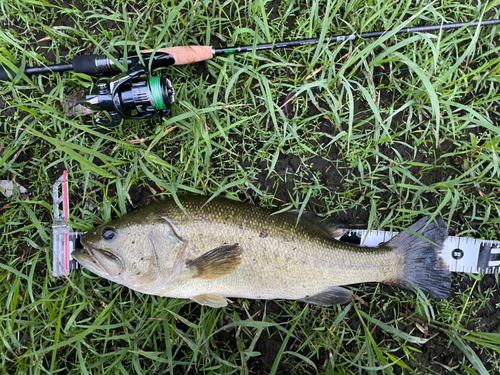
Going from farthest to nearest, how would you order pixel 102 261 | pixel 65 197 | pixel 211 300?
1. pixel 65 197
2. pixel 211 300
3. pixel 102 261

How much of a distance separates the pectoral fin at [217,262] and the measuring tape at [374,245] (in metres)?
1.01

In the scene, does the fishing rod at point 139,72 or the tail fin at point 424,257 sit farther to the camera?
the tail fin at point 424,257

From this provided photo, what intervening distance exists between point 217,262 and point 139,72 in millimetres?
1613

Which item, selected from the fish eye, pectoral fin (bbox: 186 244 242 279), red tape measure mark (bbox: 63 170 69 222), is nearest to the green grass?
red tape measure mark (bbox: 63 170 69 222)

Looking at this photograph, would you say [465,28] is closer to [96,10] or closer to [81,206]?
[96,10]

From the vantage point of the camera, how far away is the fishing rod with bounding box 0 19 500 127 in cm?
243

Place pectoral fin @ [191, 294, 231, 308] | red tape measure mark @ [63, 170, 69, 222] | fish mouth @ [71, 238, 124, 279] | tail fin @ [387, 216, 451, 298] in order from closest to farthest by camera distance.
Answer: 1. fish mouth @ [71, 238, 124, 279]
2. pectoral fin @ [191, 294, 231, 308]
3. tail fin @ [387, 216, 451, 298]
4. red tape measure mark @ [63, 170, 69, 222]

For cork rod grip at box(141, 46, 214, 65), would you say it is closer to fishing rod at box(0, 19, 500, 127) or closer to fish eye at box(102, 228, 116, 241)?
fishing rod at box(0, 19, 500, 127)

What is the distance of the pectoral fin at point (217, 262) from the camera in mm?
2404

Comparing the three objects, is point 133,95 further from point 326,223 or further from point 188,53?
point 326,223

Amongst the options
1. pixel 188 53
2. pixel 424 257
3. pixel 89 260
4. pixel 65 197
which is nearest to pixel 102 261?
pixel 89 260

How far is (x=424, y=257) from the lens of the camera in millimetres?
2666

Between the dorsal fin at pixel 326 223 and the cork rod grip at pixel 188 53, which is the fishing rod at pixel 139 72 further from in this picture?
the dorsal fin at pixel 326 223

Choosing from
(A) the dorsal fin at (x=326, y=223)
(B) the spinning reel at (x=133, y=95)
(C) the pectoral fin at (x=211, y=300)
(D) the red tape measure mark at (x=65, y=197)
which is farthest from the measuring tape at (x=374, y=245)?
(C) the pectoral fin at (x=211, y=300)
